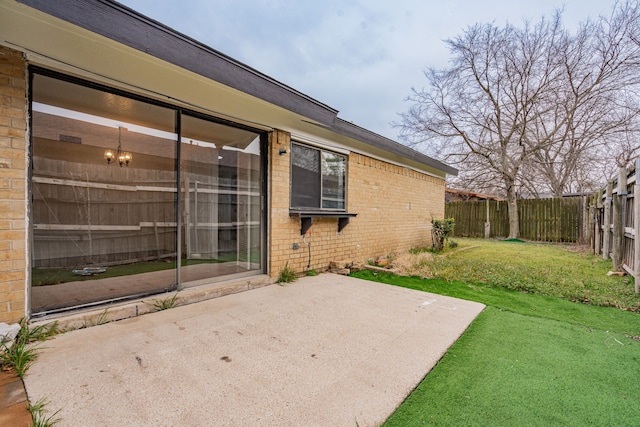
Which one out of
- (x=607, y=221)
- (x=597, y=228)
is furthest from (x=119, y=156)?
(x=597, y=228)

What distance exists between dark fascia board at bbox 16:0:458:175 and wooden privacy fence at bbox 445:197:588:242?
11079mm

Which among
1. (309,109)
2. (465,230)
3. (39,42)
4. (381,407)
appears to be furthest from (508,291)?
(465,230)

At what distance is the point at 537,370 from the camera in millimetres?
1940

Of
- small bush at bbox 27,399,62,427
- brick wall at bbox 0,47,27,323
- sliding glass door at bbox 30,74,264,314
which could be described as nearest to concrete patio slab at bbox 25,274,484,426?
small bush at bbox 27,399,62,427

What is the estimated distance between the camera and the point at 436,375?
6.14 feet

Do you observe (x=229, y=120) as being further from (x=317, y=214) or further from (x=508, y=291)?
(x=508, y=291)

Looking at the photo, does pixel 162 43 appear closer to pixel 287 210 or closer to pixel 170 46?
pixel 170 46

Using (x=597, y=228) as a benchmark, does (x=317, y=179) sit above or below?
above

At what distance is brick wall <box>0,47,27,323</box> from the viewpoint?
7.19 ft

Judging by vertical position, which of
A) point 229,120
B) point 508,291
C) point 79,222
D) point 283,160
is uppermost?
point 229,120

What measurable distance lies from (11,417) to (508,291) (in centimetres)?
494

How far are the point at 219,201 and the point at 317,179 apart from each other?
69.8 inches

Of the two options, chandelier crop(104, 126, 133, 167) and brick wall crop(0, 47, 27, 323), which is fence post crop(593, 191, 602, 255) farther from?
chandelier crop(104, 126, 133, 167)

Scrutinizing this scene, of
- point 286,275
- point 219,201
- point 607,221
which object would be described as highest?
point 219,201
